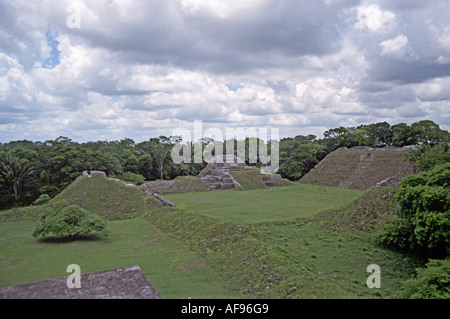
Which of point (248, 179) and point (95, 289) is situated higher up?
point (248, 179)

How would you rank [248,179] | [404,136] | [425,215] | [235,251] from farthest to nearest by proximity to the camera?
[404,136] → [248,179] → [235,251] → [425,215]

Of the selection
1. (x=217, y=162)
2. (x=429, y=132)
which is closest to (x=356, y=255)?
(x=217, y=162)

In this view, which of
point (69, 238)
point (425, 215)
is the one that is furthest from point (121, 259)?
point (425, 215)

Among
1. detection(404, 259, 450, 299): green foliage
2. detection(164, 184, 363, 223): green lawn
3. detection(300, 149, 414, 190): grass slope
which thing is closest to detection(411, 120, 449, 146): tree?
detection(300, 149, 414, 190): grass slope

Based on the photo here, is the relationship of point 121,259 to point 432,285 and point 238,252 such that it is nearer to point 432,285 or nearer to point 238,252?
point 238,252
